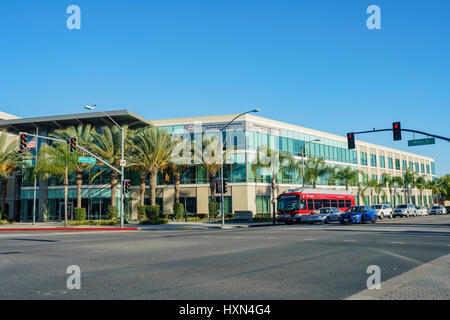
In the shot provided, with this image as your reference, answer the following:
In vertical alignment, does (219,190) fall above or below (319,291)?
above

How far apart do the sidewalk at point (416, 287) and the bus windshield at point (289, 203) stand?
29.0m

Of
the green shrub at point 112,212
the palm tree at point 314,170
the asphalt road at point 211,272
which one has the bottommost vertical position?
the asphalt road at point 211,272

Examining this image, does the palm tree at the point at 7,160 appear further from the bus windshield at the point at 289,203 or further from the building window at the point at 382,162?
the building window at the point at 382,162

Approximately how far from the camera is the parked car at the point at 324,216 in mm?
36844

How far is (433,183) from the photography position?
100562mm

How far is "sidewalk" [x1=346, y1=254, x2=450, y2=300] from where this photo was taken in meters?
6.25

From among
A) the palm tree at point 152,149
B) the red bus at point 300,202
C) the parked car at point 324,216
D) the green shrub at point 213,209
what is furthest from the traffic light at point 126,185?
the parked car at point 324,216

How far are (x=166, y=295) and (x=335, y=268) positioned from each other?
183 inches

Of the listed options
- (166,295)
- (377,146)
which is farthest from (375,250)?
(377,146)

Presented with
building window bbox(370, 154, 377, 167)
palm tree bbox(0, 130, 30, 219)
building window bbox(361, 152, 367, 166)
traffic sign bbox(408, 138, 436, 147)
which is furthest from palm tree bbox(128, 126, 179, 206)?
building window bbox(370, 154, 377, 167)

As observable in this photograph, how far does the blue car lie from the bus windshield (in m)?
5.17

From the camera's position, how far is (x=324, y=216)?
122ft
